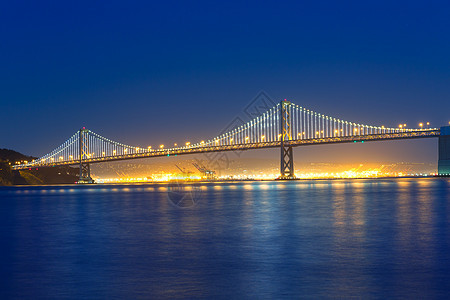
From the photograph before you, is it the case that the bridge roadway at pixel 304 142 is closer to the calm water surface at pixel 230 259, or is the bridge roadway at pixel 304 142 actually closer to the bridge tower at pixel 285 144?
the bridge tower at pixel 285 144

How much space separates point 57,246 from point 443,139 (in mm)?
63839

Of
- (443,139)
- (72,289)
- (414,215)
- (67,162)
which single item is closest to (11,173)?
(67,162)

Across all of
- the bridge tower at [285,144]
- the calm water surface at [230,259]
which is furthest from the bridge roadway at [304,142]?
the calm water surface at [230,259]

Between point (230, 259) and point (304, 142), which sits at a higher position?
point (304, 142)

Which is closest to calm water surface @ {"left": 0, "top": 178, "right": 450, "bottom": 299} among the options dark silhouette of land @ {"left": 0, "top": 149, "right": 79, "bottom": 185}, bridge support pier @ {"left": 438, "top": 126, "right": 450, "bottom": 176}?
bridge support pier @ {"left": 438, "top": 126, "right": 450, "bottom": 176}

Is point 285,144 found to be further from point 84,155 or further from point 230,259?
point 230,259

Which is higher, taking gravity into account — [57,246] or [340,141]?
[340,141]

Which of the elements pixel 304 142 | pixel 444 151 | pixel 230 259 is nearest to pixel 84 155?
pixel 304 142

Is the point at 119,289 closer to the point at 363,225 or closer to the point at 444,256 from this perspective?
the point at 444,256

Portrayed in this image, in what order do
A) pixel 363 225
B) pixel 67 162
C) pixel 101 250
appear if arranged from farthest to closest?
→ 1. pixel 67 162
2. pixel 363 225
3. pixel 101 250

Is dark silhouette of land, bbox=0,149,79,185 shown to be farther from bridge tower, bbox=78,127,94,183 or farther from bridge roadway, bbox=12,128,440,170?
bridge roadway, bbox=12,128,440,170

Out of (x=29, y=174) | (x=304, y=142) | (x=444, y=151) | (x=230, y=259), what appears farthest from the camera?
(x=29, y=174)

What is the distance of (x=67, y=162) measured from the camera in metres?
77.9

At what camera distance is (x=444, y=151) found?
224 ft
